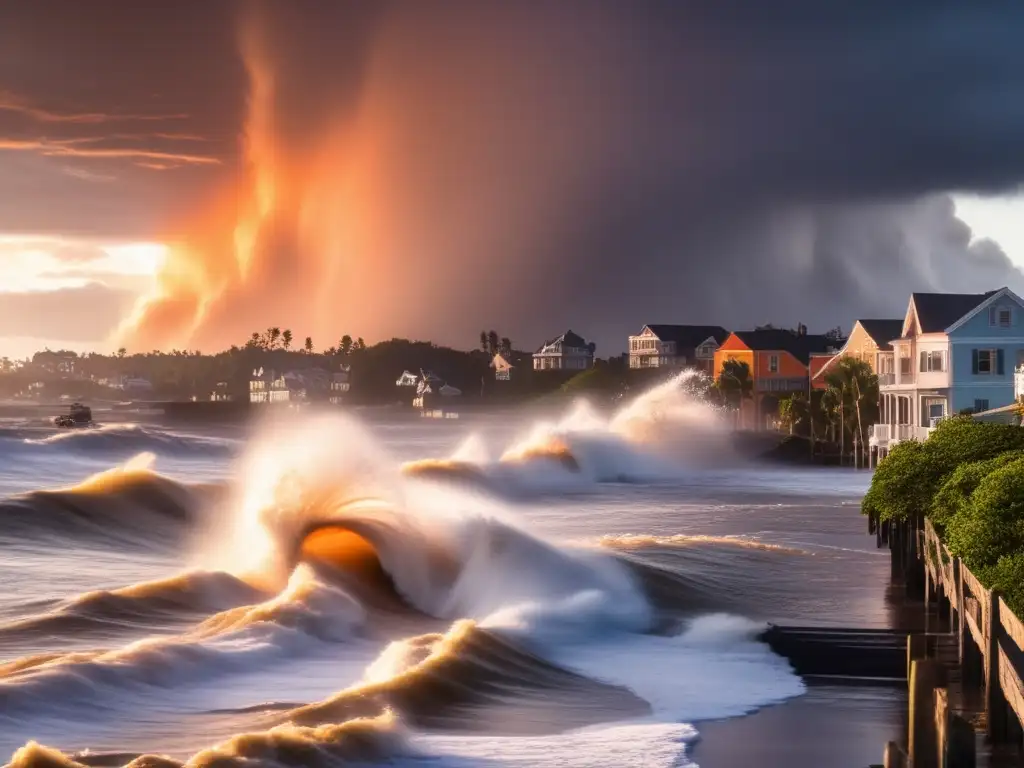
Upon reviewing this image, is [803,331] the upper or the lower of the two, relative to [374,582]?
upper

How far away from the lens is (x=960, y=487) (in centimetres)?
2906

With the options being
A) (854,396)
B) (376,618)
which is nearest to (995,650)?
(376,618)

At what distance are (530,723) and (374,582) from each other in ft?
44.2

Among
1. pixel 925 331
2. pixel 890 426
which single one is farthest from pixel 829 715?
pixel 925 331

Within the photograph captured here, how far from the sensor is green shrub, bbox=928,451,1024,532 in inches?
1113

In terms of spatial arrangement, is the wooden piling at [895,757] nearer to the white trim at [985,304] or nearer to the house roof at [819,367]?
the white trim at [985,304]

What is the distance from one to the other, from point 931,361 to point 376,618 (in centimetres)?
5892

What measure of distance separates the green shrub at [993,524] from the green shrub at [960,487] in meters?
4.20

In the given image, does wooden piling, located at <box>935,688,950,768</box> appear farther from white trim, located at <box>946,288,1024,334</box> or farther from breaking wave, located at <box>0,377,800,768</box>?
white trim, located at <box>946,288,1024,334</box>

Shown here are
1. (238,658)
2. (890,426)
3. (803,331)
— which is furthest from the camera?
(803,331)

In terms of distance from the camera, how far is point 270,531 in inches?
1555

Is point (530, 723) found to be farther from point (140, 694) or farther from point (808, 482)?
point (808, 482)

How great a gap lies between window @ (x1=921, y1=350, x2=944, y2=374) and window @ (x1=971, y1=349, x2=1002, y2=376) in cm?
174

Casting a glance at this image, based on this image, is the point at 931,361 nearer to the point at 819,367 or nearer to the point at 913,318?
the point at 913,318
